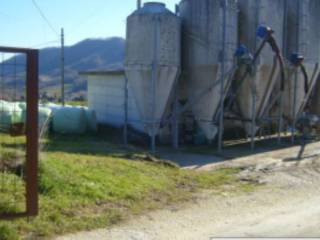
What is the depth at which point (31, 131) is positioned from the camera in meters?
5.53

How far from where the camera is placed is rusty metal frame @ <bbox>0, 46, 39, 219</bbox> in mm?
5445

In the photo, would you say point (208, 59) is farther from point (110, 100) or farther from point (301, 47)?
point (110, 100)

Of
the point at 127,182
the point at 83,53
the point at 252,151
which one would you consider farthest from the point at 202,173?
the point at 83,53

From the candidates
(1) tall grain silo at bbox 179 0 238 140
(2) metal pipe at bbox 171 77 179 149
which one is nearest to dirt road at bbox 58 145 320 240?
(2) metal pipe at bbox 171 77 179 149

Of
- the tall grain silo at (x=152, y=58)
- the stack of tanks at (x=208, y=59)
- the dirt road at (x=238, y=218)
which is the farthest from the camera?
the stack of tanks at (x=208, y=59)

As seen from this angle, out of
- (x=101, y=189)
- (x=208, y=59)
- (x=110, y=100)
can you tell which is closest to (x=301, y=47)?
(x=208, y=59)

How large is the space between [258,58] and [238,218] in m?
9.15

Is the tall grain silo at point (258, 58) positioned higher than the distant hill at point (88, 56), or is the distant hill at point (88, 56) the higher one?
the distant hill at point (88, 56)

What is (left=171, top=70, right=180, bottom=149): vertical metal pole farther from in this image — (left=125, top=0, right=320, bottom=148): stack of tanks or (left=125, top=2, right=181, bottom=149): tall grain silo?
(left=125, top=2, right=181, bottom=149): tall grain silo

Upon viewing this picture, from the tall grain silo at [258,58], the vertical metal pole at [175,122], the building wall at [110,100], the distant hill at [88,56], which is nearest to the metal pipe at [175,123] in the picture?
the vertical metal pole at [175,122]

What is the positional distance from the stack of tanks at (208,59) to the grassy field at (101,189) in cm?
389

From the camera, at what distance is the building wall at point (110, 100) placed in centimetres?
1656

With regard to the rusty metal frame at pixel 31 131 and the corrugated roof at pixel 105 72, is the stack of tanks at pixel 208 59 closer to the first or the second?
the corrugated roof at pixel 105 72

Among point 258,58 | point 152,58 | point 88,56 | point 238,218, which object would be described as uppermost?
point 88,56
